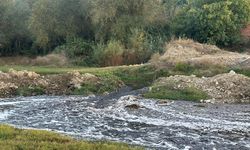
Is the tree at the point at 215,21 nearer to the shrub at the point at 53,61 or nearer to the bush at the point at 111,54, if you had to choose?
the bush at the point at 111,54

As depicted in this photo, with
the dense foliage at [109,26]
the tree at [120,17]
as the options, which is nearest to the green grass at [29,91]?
the dense foliage at [109,26]

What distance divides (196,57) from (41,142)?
36505mm

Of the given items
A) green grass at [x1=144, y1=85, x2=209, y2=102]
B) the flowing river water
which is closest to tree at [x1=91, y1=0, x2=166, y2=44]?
green grass at [x1=144, y1=85, x2=209, y2=102]

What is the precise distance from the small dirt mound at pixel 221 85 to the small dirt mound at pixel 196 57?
17.8 feet

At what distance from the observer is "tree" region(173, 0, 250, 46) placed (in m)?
68.4

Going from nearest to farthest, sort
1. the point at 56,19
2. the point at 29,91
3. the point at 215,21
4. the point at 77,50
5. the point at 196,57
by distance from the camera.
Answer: the point at 29,91 < the point at 196,57 < the point at 77,50 < the point at 215,21 < the point at 56,19

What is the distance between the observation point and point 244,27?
74.0m

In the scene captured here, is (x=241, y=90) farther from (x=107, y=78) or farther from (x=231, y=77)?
(x=107, y=78)

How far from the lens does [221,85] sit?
139 feet

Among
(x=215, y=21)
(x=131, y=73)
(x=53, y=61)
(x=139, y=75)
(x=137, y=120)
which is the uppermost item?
(x=215, y=21)

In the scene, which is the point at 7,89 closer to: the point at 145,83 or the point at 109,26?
the point at 145,83

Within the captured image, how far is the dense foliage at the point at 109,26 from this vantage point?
63.2 metres

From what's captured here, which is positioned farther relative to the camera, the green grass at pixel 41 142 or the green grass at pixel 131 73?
the green grass at pixel 131 73

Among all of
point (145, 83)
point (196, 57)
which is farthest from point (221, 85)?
point (196, 57)
